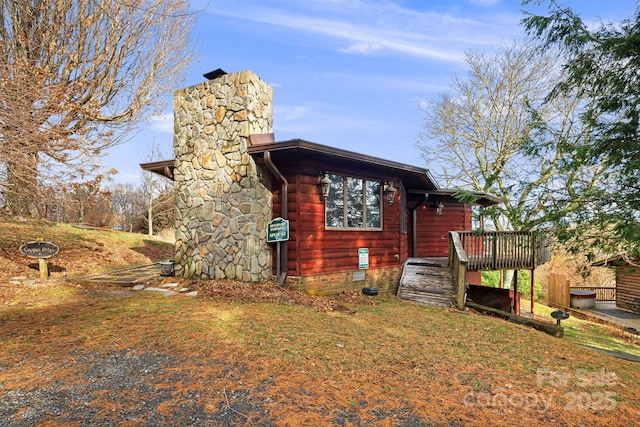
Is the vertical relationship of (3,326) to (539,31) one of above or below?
below

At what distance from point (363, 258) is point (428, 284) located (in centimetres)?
195

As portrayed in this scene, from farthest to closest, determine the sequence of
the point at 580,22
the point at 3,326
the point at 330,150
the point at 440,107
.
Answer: the point at 440,107, the point at 330,150, the point at 580,22, the point at 3,326

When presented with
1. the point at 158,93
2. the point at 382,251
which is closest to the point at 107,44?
the point at 158,93

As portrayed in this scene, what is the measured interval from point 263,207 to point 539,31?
20.4ft

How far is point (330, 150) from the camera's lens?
729cm

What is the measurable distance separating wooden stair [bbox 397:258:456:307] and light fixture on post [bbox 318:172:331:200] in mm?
3508

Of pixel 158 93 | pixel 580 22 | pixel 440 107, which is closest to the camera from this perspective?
pixel 580 22

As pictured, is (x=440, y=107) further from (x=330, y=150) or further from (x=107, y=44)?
(x=107, y=44)

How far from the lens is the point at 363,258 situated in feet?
29.6

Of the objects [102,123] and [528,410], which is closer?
[528,410]

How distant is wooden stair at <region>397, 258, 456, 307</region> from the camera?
8539 mm

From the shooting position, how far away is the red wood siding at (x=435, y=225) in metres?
13.3

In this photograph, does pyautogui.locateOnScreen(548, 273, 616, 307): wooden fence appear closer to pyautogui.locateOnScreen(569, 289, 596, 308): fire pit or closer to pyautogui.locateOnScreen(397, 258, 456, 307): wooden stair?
pyautogui.locateOnScreen(569, 289, 596, 308): fire pit

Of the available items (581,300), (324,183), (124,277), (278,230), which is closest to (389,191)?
(324,183)
